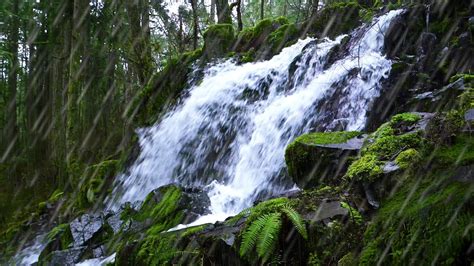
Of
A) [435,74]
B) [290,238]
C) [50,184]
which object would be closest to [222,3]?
[50,184]

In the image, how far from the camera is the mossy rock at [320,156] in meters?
4.80

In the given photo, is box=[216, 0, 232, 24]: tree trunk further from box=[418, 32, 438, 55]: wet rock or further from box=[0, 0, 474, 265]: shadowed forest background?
box=[418, 32, 438, 55]: wet rock

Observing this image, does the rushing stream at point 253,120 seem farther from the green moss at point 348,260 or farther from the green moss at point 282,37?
the green moss at point 348,260

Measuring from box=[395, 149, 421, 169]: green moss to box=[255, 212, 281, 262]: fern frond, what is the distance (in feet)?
3.49

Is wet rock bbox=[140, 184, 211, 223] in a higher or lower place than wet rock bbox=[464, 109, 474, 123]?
lower

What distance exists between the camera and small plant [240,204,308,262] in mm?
3346

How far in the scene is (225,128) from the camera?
372 inches

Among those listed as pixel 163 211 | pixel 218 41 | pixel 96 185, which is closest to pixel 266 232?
pixel 163 211

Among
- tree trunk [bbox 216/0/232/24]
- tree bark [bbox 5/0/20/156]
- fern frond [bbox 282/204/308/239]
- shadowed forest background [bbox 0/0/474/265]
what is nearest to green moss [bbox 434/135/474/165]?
shadowed forest background [bbox 0/0/474/265]

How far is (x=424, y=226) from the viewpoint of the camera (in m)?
2.65

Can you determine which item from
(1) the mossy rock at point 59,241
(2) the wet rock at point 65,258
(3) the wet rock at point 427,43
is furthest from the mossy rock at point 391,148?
(1) the mossy rock at point 59,241

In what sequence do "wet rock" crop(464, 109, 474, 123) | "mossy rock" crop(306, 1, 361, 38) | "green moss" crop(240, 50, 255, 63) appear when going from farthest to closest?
"green moss" crop(240, 50, 255, 63) → "mossy rock" crop(306, 1, 361, 38) → "wet rock" crop(464, 109, 474, 123)

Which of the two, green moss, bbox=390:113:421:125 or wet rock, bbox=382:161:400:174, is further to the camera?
green moss, bbox=390:113:421:125

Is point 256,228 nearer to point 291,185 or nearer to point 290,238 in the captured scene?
point 290,238
